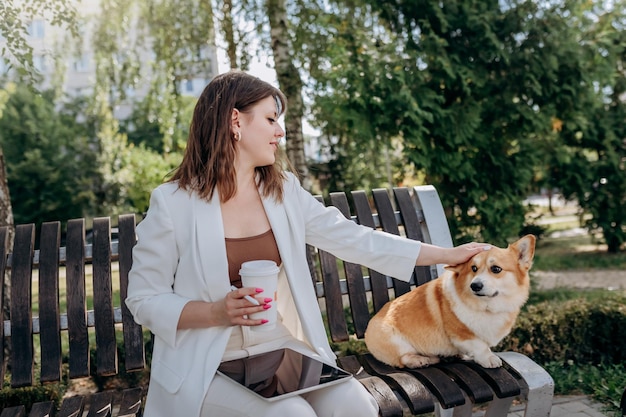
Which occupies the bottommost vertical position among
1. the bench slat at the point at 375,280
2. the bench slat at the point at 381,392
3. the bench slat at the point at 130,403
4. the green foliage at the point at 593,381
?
the green foliage at the point at 593,381

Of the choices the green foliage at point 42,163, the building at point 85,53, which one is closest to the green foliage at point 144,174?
the green foliage at point 42,163

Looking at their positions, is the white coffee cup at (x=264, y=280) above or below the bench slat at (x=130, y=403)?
above

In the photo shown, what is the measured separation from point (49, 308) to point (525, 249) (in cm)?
233

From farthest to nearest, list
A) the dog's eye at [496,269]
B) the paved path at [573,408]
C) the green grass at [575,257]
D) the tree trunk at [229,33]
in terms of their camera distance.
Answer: the green grass at [575,257] < the tree trunk at [229,33] < the paved path at [573,408] < the dog's eye at [496,269]

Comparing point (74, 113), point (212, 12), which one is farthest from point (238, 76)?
point (74, 113)

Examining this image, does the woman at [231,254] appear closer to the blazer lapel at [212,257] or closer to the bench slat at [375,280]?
the blazer lapel at [212,257]

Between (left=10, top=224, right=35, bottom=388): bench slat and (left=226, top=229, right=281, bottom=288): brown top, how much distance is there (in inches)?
47.4

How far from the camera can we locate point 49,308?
3.06 m

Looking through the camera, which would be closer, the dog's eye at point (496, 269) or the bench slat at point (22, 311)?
the dog's eye at point (496, 269)

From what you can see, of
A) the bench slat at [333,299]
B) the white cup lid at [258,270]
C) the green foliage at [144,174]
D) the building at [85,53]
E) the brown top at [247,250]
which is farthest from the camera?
the green foliage at [144,174]

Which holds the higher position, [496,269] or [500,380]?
[496,269]

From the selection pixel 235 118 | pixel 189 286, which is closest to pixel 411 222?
pixel 235 118

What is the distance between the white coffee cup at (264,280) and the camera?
2.16 metres

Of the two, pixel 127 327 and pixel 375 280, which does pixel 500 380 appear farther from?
pixel 127 327
